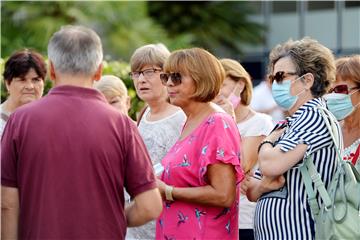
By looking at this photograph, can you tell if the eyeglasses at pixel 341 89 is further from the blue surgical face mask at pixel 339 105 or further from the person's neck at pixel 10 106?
the person's neck at pixel 10 106

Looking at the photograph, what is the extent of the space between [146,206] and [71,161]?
43cm

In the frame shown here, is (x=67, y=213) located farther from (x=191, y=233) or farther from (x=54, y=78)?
(x=191, y=233)

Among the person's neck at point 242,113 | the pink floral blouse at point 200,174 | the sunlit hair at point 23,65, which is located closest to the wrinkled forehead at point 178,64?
the pink floral blouse at point 200,174

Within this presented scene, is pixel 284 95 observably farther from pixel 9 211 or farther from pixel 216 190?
pixel 9 211

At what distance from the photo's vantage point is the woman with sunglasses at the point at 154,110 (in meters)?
5.48

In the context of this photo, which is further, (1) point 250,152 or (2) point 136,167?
(1) point 250,152

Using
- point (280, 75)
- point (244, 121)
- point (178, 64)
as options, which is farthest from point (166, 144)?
point (280, 75)

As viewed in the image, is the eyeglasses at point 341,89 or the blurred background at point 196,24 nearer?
the eyeglasses at point 341,89

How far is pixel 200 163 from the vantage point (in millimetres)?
4590

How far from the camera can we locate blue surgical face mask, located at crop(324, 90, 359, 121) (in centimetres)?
526

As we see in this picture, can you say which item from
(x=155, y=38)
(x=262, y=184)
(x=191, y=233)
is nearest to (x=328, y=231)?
(x=262, y=184)

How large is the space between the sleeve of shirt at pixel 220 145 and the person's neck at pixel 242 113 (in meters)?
1.26

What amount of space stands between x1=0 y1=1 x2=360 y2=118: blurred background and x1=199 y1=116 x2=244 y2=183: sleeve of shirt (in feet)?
43.6

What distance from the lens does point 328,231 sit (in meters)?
4.30
